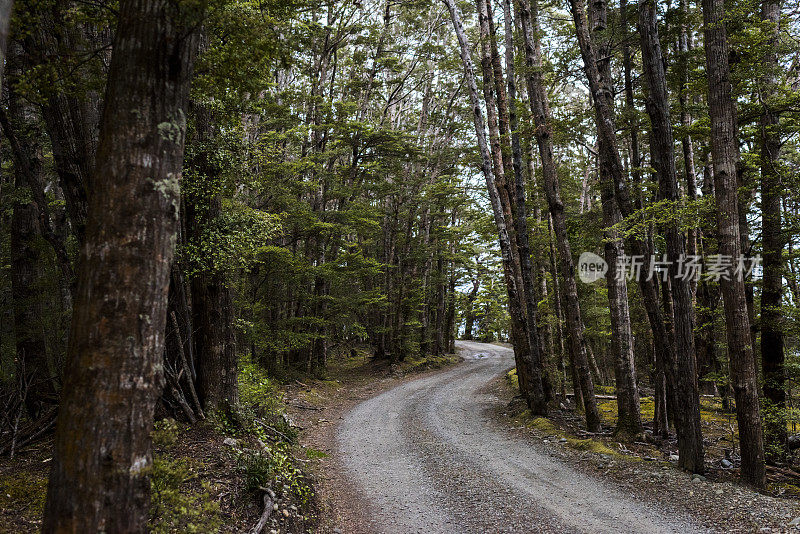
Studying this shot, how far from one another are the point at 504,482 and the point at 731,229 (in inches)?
204

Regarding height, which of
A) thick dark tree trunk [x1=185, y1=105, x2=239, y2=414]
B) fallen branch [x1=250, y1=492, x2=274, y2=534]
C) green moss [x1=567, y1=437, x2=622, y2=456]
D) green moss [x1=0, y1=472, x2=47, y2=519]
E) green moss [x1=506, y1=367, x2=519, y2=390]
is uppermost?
thick dark tree trunk [x1=185, y1=105, x2=239, y2=414]

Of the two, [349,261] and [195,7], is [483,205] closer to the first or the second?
[349,261]

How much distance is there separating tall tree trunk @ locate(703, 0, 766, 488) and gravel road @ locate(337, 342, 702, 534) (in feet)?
7.55

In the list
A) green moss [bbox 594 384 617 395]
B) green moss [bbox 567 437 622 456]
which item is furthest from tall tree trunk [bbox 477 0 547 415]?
green moss [bbox 594 384 617 395]

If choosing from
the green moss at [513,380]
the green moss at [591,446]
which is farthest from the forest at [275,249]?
the green moss at [591,446]

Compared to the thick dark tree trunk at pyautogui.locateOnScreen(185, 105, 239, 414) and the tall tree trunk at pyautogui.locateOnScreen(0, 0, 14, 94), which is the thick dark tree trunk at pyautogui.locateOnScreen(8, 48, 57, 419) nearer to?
the thick dark tree trunk at pyautogui.locateOnScreen(185, 105, 239, 414)

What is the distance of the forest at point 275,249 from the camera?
8.83 feet

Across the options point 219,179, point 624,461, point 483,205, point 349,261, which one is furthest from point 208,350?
point 483,205

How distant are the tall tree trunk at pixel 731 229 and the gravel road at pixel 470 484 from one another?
2.30 metres

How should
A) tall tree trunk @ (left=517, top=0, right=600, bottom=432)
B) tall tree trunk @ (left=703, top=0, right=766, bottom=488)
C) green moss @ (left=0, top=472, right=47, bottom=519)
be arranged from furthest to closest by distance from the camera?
tall tree trunk @ (left=517, top=0, right=600, bottom=432) → tall tree trunk @ (left=703, top=0, right=766, bottom=488) → green moss @ (left=0, top=472, right=47, bottom=519)

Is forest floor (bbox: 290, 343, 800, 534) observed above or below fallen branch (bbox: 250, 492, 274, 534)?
below

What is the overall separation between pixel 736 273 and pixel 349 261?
41.7ft

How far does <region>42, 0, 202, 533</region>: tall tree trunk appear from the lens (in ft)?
8.14

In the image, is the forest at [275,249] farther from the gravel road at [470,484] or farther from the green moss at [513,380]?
the gravel road at [470,484]
